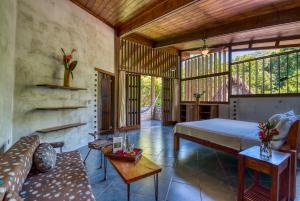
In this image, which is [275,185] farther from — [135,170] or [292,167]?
[135,170]

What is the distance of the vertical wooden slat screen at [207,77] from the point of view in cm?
649

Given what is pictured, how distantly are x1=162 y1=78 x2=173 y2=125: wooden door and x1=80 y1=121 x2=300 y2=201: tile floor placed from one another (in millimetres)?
3752

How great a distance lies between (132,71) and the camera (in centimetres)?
624

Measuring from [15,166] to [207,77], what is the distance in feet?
23.1

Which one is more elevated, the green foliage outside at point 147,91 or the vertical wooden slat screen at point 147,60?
the vertical wooden slat screen at point 147,60

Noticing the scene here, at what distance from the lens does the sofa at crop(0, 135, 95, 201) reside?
1.10m

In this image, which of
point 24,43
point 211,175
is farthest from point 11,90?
point 211,175

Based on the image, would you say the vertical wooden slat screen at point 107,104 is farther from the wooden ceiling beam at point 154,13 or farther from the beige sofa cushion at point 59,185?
the beige sofa cushion at point 59,185

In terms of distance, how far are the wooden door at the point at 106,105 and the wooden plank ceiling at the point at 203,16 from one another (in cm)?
173

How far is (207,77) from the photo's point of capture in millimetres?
7105

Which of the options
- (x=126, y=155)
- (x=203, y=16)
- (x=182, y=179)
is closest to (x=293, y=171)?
(x=182, y=179)

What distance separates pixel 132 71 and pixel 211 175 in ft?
15.1

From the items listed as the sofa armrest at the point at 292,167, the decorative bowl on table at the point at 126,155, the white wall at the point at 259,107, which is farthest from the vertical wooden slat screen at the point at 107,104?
the sofa armrest at the point at 292,167

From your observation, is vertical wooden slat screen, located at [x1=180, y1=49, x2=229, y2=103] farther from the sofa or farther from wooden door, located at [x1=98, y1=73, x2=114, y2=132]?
the sofa
